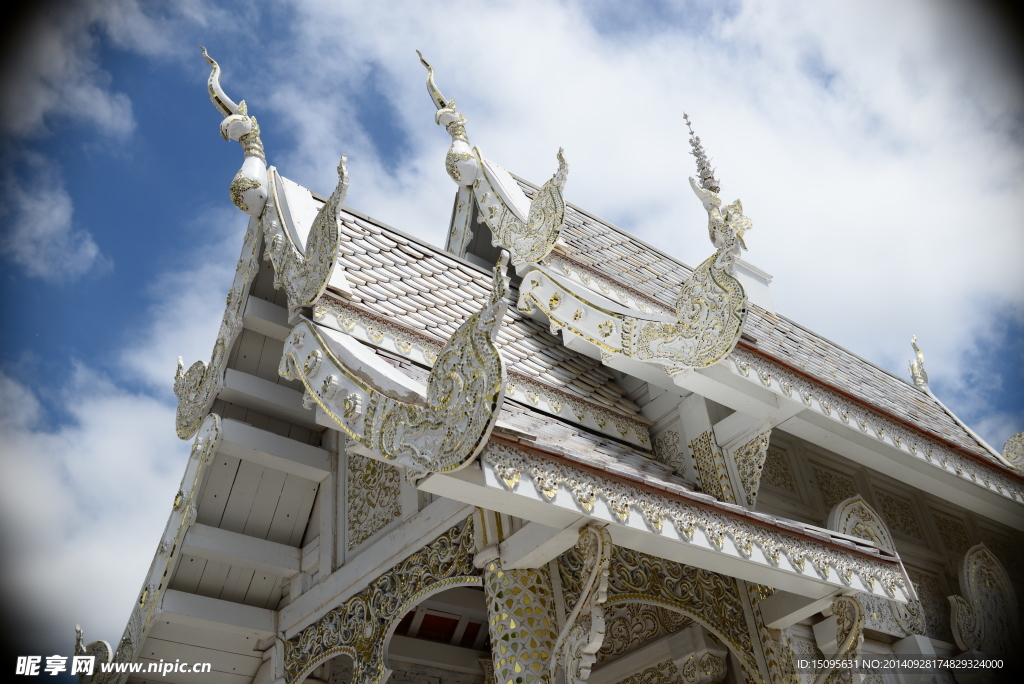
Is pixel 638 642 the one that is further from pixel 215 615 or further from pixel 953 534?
pixel 953 534

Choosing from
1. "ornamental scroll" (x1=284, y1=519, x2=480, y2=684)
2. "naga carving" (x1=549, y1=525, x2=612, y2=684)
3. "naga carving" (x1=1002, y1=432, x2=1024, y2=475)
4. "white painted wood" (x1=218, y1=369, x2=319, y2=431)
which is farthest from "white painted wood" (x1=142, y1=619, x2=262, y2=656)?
"naga carving" (x1=1002, y1=432, x2=1024, y2=475)

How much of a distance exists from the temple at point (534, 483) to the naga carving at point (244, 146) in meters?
0.02

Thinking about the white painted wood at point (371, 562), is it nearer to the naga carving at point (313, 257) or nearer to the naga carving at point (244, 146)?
the naga carving at point (313, 257)

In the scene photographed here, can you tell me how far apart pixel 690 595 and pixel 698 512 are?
65 centimetres

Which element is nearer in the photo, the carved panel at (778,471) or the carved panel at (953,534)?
the carved panel at (778,471)

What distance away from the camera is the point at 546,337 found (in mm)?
4961

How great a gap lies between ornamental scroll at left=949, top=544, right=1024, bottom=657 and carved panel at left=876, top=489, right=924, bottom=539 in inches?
14.8

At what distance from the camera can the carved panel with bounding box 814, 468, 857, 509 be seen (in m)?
4.74

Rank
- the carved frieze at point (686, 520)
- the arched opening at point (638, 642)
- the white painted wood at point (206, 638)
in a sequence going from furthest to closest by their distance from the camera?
the white painted wood at point (206, 638)
the arched opening at point (638, 642)
the carved frieze at point (686, 520)

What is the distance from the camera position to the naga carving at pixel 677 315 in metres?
3.61

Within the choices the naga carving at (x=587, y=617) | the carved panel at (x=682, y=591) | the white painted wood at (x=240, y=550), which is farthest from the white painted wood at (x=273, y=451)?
the naga carving at (x=587, y=617)

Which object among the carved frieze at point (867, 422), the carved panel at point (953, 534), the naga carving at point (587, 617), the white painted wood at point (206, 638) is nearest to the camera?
the naga carving at point (587, 617)

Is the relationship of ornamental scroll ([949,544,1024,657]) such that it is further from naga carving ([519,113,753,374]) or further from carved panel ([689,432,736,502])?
naga carving ([519,113,753,374])

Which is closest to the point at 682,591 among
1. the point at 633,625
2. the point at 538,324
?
the point at 633,625
